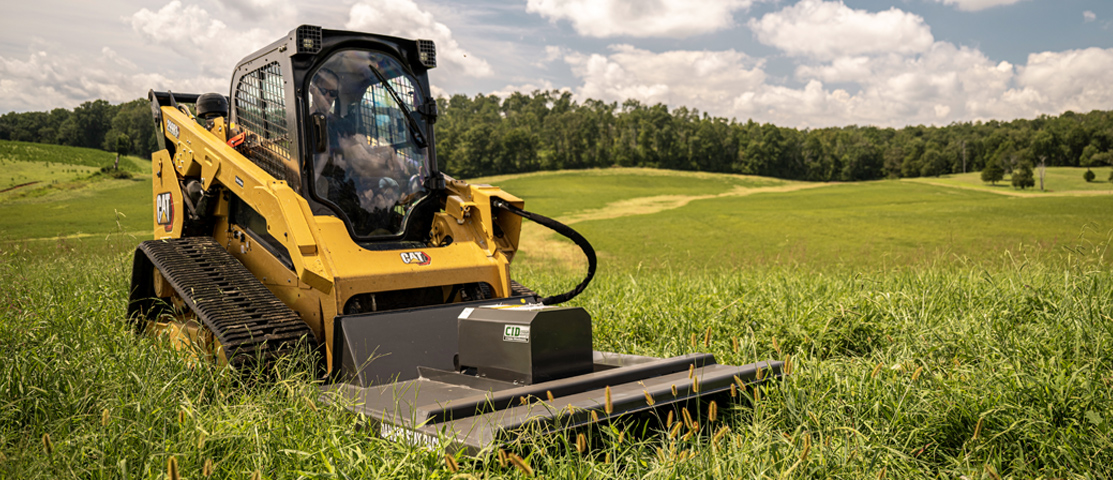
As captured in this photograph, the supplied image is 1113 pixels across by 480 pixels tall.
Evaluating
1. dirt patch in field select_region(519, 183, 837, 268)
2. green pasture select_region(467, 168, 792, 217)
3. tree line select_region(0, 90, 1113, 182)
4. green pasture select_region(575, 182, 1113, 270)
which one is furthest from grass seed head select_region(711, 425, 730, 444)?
tree line select_region(0, 90, 1113, 182)

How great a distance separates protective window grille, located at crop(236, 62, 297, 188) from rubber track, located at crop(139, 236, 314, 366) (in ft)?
2.24

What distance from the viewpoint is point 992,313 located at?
484cm

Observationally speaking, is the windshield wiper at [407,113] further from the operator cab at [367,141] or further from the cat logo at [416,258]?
the cat logo at [416,258]

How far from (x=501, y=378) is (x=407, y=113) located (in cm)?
222

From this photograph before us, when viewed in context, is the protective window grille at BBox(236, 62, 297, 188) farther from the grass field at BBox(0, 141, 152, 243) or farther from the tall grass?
the grass field at BBox(0, 141, 152, 243)

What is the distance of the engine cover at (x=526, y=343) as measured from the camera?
3.12m

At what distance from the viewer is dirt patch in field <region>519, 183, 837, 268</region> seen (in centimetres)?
1831

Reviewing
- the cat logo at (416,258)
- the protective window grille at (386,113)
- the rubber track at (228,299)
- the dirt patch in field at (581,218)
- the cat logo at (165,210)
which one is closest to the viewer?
the rubber track at (228,299)

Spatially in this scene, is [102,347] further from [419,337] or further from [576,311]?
[576,311]

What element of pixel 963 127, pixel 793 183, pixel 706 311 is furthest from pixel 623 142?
pixel 706 311

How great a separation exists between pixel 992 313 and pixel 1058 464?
2.39 meters

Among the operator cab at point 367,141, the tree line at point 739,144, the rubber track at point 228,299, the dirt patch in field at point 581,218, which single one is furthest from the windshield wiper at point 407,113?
the tree line at point 739,144

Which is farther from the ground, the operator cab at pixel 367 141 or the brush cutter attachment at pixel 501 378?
the operator cab at pixel 367 141

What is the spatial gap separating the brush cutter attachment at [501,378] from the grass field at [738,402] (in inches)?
4.4
